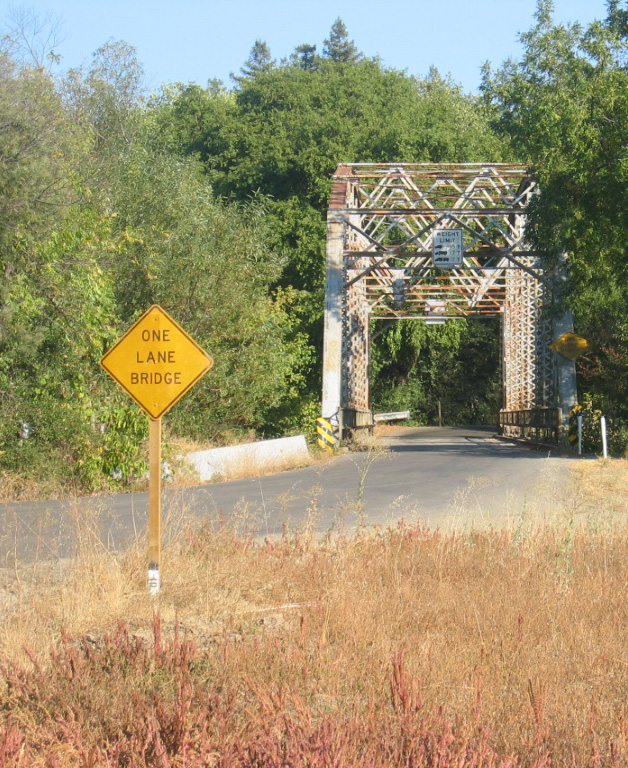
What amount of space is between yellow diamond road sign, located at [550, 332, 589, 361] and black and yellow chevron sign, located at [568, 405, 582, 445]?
138 cm

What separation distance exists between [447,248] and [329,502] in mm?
15716

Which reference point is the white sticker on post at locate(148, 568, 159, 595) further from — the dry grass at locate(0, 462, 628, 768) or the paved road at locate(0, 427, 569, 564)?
the paved road at locate(0, 427, 569, 564)

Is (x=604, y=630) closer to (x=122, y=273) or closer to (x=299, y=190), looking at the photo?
(x=122, y=273)

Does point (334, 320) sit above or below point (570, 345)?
above

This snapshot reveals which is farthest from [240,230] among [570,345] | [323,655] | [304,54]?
[304,54]

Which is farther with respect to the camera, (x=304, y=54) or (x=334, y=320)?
(x=304, y=54)

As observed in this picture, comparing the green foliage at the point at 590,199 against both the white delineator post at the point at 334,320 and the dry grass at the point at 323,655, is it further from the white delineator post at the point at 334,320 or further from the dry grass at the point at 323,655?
the dry grass at the point at 323,655

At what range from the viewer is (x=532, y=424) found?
31484mm

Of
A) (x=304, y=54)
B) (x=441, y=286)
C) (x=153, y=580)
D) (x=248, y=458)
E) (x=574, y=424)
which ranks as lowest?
(x=248, y=458)

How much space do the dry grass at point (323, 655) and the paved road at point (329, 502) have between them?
81cm

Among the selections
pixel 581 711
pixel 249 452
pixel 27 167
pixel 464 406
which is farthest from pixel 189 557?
pixel 464 406

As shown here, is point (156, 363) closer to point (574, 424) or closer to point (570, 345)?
point (574, 424)

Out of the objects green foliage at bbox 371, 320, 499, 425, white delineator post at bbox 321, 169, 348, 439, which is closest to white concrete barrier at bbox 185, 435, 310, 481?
white delineator post at bbox 321, 169, 348, 439

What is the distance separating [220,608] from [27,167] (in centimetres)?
979
